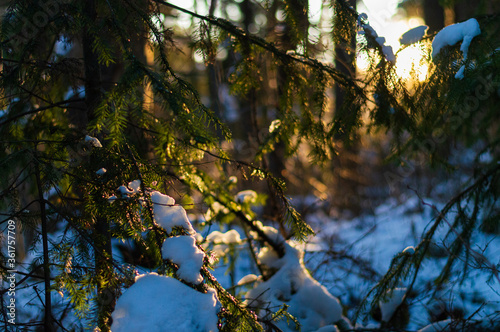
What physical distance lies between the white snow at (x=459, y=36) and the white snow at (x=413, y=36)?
301mm

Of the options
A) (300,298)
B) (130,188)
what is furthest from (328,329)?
(130,188)

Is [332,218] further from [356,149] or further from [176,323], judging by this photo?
[176,323]

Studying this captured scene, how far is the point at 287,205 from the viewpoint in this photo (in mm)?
2018

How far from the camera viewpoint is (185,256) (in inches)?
61.3

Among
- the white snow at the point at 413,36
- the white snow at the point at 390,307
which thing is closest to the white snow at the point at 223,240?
the white snow at the point at 390,307

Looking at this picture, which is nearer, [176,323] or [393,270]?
[176,323]

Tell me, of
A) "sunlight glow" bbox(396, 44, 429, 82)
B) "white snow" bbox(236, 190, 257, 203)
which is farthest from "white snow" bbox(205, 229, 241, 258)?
"sunlight glow" bbox(396, 44, 429, 82)

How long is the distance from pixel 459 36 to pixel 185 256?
203 centimetres

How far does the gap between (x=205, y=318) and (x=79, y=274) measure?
27.7 inches

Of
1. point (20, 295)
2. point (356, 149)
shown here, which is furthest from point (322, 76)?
point (356, 149)

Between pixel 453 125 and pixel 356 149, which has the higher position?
pixel 356 149

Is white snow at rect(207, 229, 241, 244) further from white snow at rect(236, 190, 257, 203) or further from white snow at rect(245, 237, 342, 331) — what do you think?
white snow at rect(245, 237, 342, 331)

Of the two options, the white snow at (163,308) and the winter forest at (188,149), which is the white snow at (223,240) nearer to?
the winter forest at (188,149)

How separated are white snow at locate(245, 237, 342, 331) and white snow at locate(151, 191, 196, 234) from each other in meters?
1.68
